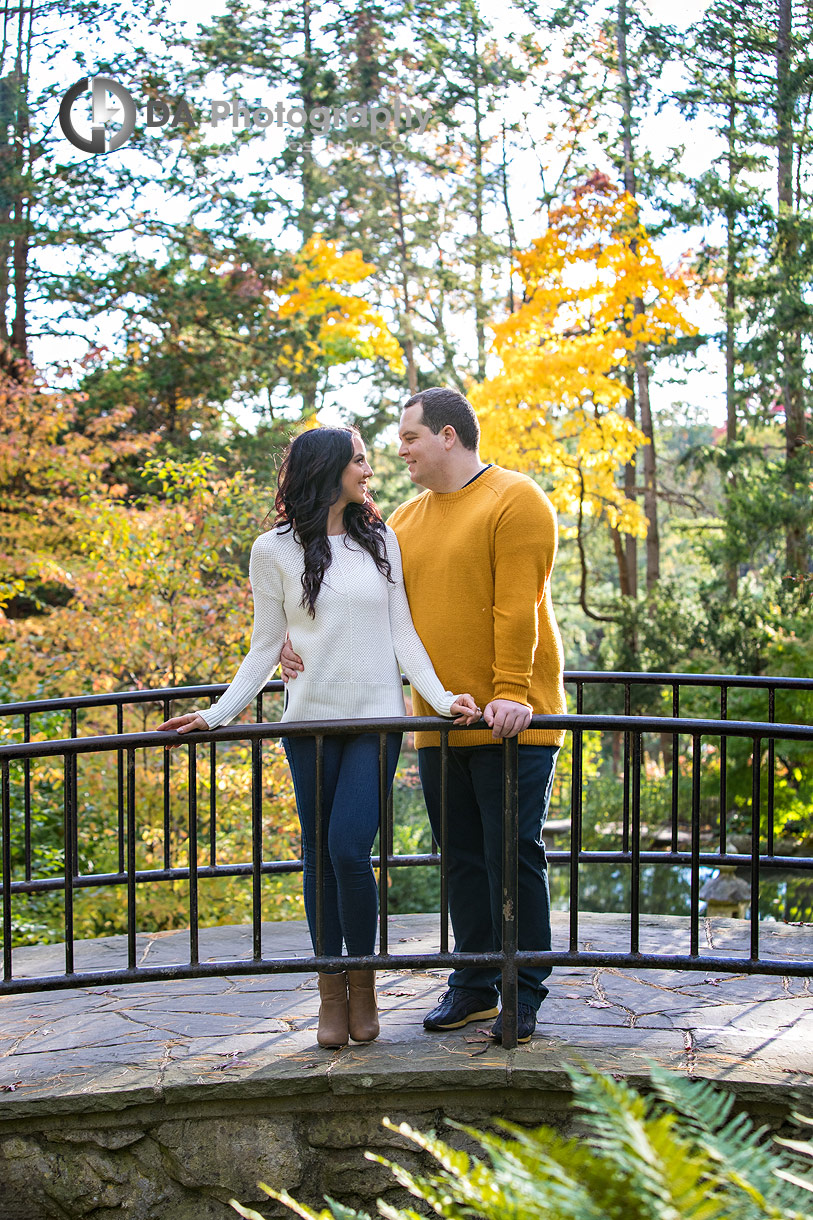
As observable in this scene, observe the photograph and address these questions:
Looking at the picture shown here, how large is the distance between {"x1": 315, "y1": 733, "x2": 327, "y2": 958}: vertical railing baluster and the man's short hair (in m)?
0.96

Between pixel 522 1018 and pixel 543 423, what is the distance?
30.0 ft

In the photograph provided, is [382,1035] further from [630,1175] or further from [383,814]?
[630,1175]

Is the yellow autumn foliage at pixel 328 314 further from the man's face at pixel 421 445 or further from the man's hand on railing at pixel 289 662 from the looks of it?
the man's hand on railing at pixel 289 662

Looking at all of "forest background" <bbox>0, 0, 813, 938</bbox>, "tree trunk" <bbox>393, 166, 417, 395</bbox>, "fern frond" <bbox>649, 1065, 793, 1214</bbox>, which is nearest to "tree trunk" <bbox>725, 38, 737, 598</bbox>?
"forest background" <bbox>0, 0, 813, 938</bbox>

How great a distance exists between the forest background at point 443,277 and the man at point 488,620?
5.06 metres

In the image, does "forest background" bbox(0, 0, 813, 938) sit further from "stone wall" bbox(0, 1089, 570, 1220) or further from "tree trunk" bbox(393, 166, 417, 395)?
"stone wall" bbox(0, 1089, 570, 1220)

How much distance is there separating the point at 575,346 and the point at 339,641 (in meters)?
8.85

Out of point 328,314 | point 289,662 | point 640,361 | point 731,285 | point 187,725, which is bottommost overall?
point 187,725

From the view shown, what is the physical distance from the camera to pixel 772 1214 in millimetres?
1036

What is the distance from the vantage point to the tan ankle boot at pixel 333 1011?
3.16 m

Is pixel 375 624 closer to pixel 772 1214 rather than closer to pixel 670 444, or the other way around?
pixel 772 1214

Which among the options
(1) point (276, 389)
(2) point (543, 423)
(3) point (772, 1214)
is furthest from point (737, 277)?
(3) point (772, 1214)

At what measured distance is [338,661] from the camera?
3.13 m

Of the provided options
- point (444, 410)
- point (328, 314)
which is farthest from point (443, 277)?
point (444, 410)
